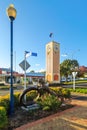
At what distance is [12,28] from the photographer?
9.86 meters

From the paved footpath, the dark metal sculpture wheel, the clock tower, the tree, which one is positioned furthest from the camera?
the tree

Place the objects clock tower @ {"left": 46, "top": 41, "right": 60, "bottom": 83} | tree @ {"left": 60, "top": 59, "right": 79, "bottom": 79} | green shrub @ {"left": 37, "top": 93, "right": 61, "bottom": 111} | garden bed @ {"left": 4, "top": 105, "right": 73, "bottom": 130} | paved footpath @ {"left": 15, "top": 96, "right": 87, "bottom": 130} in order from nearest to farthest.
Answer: paved footpath @ {"left": 15, "top": 96, "right": 87, "bottom": 130} < garden bed @ {"left": 4, "top": 105, "right": 73, "bottom": 130} < green shrub @ {"left": 37, "top": 93, "right": 61, "bottom": 111} < clock tower @ {"left": 46, "top": 41, "right": 60, "bottom": 83} < tree @ {"left": 60, "top": 59, "right": 79, "bottom": 79}

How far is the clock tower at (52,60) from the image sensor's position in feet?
112

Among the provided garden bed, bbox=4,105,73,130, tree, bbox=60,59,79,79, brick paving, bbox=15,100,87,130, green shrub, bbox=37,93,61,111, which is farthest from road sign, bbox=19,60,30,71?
tree, bbox=60,59,79,79

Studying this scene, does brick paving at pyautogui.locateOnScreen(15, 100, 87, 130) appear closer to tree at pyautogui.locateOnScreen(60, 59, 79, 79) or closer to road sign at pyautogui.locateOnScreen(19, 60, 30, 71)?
road sign at pyautogui.locateOnScreen(19, 60, 30, 71)

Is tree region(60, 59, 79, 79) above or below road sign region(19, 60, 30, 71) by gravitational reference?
above

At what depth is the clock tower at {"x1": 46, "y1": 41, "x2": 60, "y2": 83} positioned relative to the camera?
1350 inches

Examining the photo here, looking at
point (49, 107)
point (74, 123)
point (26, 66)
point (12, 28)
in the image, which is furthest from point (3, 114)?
point (26, 66)

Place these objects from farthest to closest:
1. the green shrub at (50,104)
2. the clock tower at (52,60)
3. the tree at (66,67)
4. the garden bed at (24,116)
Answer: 1. the tree at (66,67)
2. the clock tower at (52,60)
3. the green shrub at (50,104)
4. the garden bed at (24,116)

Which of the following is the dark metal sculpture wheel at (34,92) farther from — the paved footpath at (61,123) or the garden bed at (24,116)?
the paved footpath at (61,123)

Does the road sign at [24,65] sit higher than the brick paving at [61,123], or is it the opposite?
the road sign at [24,65]

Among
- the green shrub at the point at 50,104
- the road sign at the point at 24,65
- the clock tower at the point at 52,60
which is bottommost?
the green shrub at the point at 50,104

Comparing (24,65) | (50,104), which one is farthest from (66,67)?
(50,104)

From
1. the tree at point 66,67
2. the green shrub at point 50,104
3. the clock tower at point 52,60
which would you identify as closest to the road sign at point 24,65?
the green shrub at point 50,104
